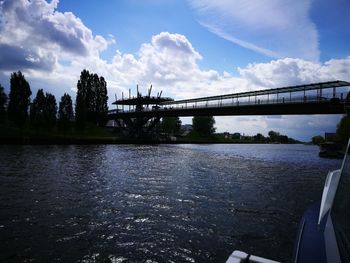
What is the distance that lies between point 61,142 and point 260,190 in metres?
72.5

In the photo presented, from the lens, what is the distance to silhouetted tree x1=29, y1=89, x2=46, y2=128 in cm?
8819

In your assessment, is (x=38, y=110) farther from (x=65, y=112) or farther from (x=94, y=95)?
(x=94, y=95)

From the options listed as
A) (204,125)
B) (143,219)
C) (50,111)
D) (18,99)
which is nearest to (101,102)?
(50,111)

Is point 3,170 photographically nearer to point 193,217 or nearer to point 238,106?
point 193,217

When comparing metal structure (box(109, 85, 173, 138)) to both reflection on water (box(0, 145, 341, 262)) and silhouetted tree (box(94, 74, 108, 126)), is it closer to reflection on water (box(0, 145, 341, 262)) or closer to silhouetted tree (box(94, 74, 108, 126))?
silhouetted tree (box(94, 74, 108, 126))

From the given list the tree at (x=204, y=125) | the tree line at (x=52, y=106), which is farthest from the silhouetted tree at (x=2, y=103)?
the tree at (x=204, y=125)

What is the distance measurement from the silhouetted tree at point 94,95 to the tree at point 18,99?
3472cm

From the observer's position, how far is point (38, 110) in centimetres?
9112

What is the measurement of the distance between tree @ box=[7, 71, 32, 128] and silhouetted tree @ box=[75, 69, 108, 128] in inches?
1367

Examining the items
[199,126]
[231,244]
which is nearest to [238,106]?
[231,244]

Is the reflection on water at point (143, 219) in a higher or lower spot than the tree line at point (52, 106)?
lower

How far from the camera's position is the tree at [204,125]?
186 metres

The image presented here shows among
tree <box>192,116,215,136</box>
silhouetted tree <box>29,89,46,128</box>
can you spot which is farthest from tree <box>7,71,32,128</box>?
tree <box>192,116,215,136</box>

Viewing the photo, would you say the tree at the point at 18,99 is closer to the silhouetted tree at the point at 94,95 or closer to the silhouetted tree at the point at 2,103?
the silhouetted tree at the point at 2,103
